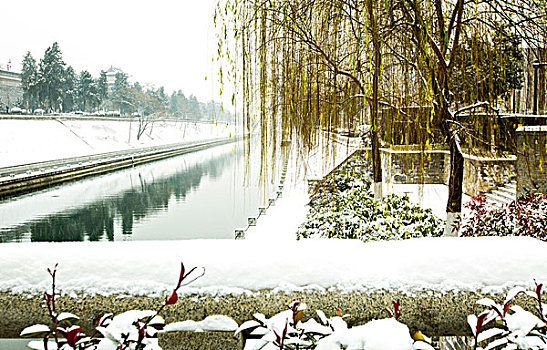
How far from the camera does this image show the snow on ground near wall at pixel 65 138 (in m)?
29.0

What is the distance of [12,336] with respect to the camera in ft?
5.01

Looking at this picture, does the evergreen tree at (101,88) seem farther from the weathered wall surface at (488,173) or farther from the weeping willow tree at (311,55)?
the weeping willow tree at (311,55)

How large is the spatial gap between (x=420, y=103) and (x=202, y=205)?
16.9 metres

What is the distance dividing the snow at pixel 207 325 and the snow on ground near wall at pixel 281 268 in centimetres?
15

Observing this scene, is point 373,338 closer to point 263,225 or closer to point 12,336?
point 12,336

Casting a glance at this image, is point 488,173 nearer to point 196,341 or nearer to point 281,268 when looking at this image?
point 281,268

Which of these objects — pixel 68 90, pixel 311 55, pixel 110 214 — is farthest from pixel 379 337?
pixel 68 90

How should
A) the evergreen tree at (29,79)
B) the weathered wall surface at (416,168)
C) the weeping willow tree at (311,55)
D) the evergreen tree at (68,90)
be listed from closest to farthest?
1. the weeping willow tree at (311,55)
2. the weathered wall surface at (416,168)
3. the evergreen tree at (29,79)
4. the evergreen tree at (68,90)

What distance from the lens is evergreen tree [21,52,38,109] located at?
1545 inches

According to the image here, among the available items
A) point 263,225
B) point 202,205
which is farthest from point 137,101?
point 263,225

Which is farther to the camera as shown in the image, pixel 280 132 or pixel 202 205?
pixel 202 205

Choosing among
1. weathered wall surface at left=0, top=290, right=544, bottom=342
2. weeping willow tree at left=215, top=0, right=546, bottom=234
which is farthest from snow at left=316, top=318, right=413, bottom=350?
weeping willow tree at left=215, top=0, right=546, bottom=234

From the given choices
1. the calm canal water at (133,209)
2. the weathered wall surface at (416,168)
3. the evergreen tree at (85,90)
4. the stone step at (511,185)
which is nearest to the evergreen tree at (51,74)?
the evergreen tree at (85,90)

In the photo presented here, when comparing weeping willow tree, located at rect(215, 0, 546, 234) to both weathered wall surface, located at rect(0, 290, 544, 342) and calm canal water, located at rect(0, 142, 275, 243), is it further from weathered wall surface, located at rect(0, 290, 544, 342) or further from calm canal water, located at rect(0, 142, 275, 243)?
calm canal water, located at rect(0, 142, 275, 243)
